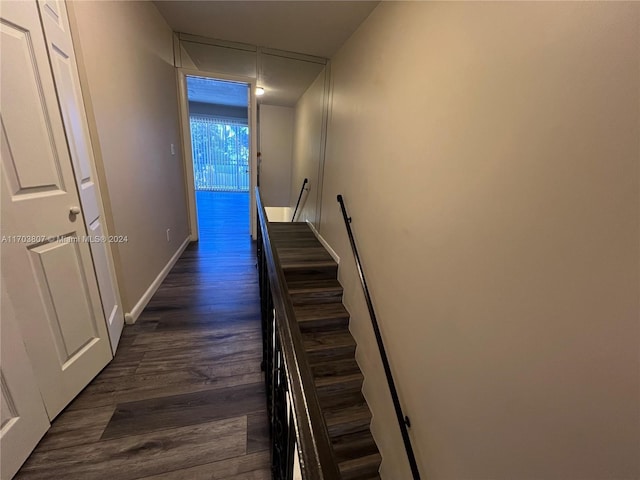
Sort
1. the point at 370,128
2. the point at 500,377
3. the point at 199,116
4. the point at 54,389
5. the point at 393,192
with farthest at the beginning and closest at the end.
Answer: the point at 199,116 → the point at 370,128 → the point at 393,192 → the point at 54,389 → the point at 500,377

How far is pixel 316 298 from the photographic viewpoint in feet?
8.75

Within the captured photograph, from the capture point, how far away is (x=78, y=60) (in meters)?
1.35

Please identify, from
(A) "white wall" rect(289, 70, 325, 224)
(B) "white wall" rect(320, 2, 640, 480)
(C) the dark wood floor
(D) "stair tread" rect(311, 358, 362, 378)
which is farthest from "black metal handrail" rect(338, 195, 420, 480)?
(A) "white wall" rect(289, 70, 325, 224)

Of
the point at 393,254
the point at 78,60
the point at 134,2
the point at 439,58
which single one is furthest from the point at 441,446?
the point at 134,2

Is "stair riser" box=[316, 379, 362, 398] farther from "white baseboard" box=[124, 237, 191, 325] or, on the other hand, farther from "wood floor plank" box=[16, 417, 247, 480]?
"white baseboard" box=[124, 237, 191, 325]

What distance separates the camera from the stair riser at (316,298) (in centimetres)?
260

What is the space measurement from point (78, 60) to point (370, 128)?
1.89m

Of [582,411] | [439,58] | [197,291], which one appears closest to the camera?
[582,411]

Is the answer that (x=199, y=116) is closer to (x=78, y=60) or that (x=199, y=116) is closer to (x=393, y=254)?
(x=78, y=60)

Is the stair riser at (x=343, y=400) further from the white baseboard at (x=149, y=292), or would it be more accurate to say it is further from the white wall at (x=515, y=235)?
the white baseboard at (x=149, y=292)

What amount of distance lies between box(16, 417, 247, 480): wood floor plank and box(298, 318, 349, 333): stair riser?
4.23ft

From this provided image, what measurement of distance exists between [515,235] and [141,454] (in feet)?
5.92

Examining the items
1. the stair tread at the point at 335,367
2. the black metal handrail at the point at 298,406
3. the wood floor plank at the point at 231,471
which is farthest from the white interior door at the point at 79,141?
the stair tread at the point at 335,367

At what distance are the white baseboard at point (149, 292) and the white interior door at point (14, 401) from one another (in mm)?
772
